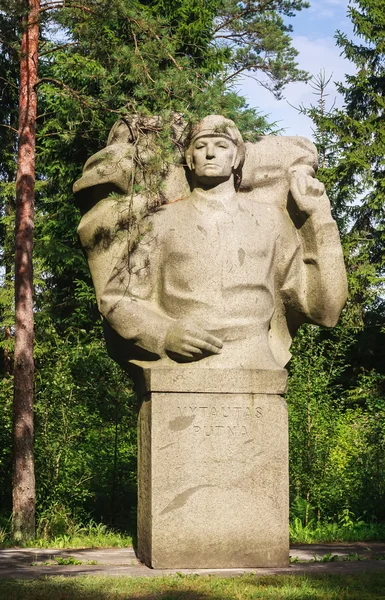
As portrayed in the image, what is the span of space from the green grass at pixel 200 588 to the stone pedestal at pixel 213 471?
51cm

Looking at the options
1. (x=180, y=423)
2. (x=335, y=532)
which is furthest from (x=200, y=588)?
(x=335, y=532)

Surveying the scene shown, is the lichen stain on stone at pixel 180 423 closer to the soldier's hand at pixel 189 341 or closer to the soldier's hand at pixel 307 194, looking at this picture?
the soldier's hand at pixel 189 341

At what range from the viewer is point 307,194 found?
22.3ft

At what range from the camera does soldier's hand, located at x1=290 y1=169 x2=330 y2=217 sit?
6.72 m

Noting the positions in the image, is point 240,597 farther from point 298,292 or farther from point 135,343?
point 298,292

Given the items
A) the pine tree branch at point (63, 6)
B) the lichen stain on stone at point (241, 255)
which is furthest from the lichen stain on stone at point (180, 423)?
the pine tree branch at point (63, 6)

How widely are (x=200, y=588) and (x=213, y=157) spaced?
2.97 m

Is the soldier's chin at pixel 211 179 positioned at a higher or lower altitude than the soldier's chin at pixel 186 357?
higher

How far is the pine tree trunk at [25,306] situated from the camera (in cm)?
941

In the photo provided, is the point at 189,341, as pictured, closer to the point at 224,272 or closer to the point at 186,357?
the point at 186,357

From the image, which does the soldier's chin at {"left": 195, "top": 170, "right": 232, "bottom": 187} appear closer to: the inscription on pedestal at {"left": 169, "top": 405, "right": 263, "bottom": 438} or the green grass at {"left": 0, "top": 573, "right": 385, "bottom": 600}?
the inscription on pedestal at {"left": 169, "top": 405, "right": 263, "bottom": 438}

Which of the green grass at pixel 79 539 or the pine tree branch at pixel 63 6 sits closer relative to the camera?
the green grass at pixel 79 539

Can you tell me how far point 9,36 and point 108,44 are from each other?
2.48m

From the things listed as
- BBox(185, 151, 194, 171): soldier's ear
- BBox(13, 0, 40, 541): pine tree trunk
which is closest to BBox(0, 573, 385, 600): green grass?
BBox(185, 151, 194, 171): soldier's ear
